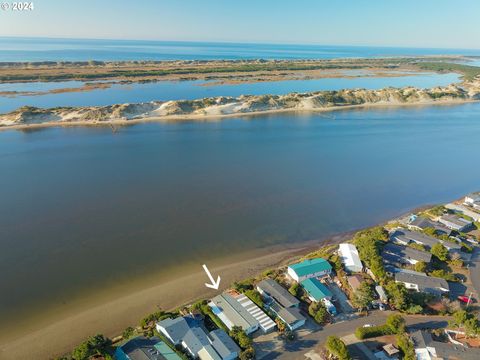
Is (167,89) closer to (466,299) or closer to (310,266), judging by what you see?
(310,266)

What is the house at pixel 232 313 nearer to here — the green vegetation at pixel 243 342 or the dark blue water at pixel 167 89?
the green vegetation at pixel 243 342

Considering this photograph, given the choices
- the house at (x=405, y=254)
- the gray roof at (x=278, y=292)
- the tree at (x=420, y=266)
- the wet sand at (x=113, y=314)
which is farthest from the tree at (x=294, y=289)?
the tree at (x=420, y=266)

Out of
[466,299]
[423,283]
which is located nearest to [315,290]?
[423,283]

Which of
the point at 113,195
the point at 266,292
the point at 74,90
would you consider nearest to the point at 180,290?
the point at 266,292

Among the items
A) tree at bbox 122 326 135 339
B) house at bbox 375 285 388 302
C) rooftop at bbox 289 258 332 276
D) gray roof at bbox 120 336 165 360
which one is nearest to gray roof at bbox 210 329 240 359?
gray roof at bbox 120 336 165 360

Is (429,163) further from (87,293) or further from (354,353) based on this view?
(87,293)

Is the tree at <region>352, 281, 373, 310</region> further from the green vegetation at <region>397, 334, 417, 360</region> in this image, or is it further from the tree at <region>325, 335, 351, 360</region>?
the tree at <region>325, 335, 351, 360</region>
